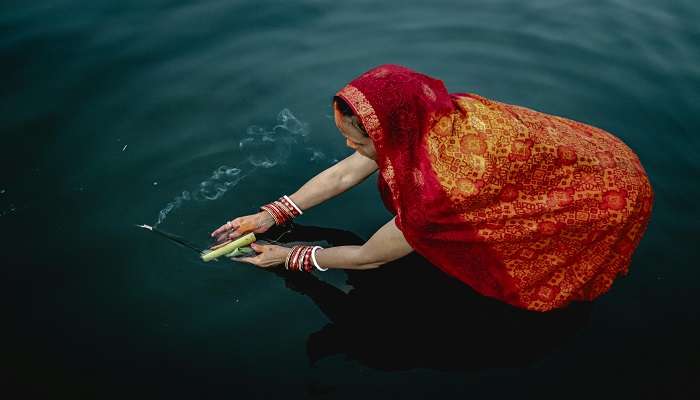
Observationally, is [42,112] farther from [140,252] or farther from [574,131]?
[574,131]

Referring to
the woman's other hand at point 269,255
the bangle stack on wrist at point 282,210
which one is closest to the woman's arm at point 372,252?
the woman's other hand at point 269,255

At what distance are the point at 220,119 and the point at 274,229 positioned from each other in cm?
108

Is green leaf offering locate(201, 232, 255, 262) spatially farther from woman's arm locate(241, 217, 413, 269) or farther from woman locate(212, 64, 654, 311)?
woman locate(212, 64, 654, 311)

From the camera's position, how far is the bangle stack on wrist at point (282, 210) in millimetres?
2605

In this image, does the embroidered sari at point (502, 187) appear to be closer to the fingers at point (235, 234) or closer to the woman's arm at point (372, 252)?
the woman's arm at point (372, 252)

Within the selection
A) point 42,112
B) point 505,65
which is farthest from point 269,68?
point 505,65

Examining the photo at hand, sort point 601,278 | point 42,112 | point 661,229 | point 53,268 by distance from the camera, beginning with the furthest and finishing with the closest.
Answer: point 42,112, point 661,229, point 53,268, point 601,278

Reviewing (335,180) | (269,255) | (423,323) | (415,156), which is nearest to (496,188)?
(415,156)

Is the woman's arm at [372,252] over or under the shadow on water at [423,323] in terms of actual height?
over

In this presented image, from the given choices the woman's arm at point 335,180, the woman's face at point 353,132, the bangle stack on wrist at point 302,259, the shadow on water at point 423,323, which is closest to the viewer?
the woman's face at point 353,132

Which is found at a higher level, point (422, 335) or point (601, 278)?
point (601, 278)

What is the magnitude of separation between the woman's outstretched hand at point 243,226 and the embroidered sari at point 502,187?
31.8 inches

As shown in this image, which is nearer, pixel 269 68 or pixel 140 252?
pixel 140 252

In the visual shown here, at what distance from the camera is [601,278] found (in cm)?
227
